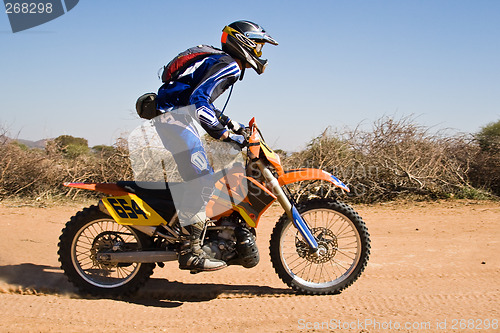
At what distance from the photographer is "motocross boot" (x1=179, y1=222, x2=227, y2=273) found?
428 centimetres

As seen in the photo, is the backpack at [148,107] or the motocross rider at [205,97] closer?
the motocross rider at [205,97]

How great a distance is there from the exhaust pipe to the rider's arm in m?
1.25

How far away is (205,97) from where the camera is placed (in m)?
4.29

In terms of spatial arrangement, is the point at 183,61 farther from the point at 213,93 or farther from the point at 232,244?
the point at 232,244

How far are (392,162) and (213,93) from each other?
21.8 feet

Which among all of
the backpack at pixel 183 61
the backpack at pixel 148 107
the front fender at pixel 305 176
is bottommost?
the front fender at pixel 305 176

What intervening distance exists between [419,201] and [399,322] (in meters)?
6.22

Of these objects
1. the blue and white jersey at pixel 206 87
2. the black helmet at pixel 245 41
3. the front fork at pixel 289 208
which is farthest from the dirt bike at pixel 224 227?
the black helmet at pixel 245 41

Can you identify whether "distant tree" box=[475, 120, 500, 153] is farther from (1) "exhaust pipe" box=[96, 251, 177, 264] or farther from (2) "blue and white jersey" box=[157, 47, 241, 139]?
(1) "exhaust pipe" box=[96, 251, 177, 264]

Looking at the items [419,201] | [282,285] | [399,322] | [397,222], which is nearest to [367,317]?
[399,322]

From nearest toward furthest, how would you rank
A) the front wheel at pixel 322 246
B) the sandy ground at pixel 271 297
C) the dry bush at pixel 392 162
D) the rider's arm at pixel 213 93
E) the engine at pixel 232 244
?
the sandy ground at pixel 271 297, the rider's arm at pixel 213 93, the engine at pixel 232 244, the front wheel at pixel 322 246, the dry bush at pixel 392 162

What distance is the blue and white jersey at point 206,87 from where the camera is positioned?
4.27 m

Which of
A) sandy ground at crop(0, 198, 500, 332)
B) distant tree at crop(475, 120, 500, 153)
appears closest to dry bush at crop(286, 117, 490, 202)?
distant tree at crop(475, 120, 500, 153)

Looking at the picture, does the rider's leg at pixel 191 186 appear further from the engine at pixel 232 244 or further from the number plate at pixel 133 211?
the number plate at pixel 133 211
